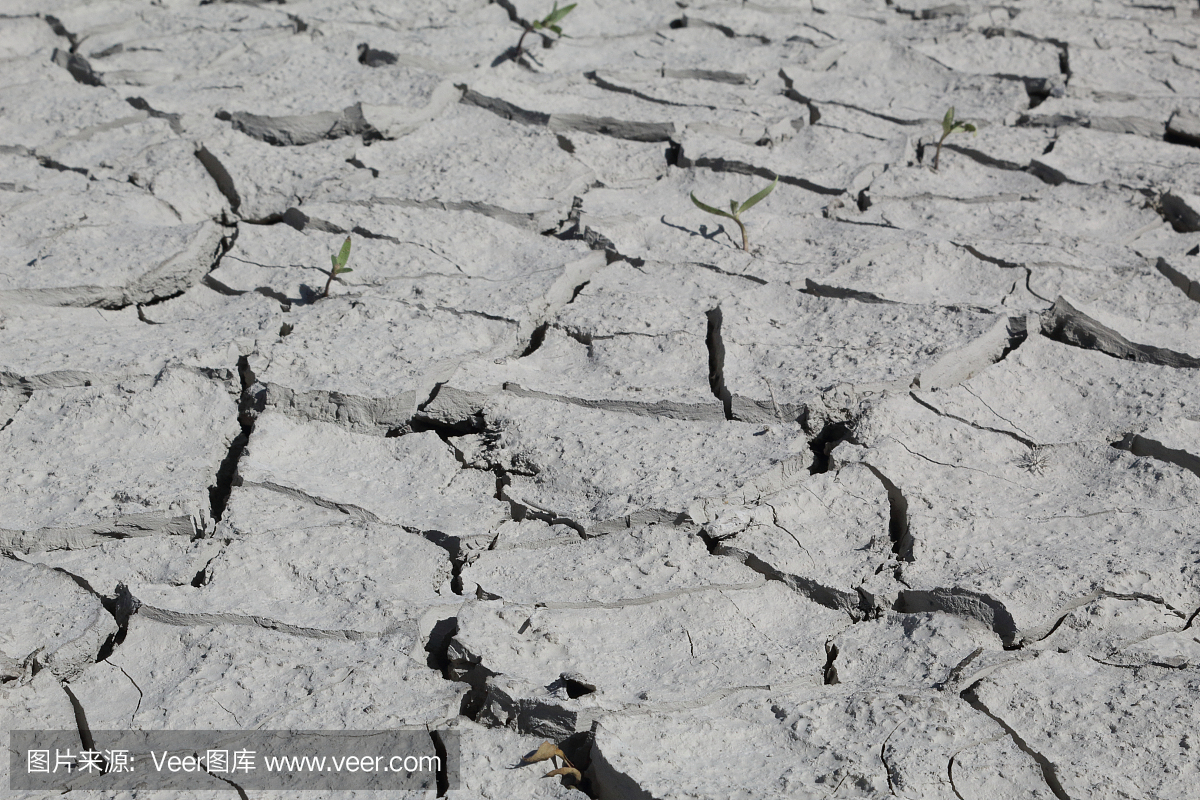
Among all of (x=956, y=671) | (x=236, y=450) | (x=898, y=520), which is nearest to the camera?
(x=956, y=671)

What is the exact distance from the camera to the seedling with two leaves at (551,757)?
4.27ft

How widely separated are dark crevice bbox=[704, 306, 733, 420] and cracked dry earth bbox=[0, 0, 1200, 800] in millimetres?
12

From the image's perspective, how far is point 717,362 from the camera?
A: 6.57ft

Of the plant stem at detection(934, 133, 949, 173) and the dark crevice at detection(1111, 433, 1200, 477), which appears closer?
the dark crevice at detection(1111, 433, 1200, 477)

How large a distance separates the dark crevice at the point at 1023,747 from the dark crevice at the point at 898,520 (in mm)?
273

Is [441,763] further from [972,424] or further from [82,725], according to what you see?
[972,424]

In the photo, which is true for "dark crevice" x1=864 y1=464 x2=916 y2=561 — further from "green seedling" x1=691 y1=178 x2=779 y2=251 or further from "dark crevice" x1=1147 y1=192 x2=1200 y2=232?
"dark crevice" x1=1147 y1=192 x2=1200 y2=232

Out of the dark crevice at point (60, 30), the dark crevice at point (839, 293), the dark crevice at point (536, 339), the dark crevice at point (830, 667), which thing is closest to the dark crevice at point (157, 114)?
the dark crevice at point (60, 30)

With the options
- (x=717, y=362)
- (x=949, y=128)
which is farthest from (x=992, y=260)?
(x=717, y=362)

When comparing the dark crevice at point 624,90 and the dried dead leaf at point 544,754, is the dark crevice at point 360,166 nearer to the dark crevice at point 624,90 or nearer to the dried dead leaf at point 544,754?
the dark crevice at point 624,90

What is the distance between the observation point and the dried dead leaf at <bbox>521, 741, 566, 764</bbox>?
1.31m

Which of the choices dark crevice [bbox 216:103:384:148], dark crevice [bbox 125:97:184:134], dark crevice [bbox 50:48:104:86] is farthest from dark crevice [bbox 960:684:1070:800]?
dark crevice [bbox 50:48:104:86]

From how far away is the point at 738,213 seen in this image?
2.36 m

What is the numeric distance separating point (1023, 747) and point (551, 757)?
0.58 metres
